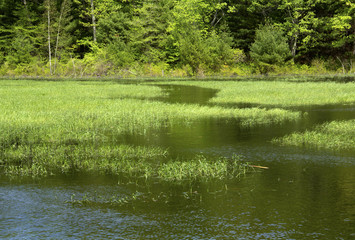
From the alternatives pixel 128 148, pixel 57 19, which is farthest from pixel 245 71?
pixel 128 148

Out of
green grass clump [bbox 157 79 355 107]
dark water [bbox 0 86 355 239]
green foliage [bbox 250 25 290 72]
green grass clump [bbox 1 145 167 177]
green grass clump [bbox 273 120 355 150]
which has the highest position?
green foliage [bbox 250 25 290 72]

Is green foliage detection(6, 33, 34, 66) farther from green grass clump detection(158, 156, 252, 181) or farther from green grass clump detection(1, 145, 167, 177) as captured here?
green grass clump detection(158, 156, 252, 181)

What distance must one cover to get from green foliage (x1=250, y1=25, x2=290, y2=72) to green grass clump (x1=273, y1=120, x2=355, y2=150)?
4304cm

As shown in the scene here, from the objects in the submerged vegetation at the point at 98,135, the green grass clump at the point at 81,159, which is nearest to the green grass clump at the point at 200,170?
the submerged vegetation at the point at 98,135

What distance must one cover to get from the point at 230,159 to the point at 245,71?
53.5 meters

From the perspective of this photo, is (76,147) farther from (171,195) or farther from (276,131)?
(276,131)

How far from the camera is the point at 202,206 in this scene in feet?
29.3

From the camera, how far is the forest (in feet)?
206

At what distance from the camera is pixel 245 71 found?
6562 cm

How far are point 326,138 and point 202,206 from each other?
27.2ft

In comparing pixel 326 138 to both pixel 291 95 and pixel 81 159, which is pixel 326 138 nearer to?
pixel 81 159

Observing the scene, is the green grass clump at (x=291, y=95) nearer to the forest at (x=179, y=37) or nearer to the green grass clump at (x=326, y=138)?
the green grass clump at (x=326, y=138)

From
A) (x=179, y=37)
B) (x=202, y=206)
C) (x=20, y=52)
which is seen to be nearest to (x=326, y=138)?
(x=202, y=206)

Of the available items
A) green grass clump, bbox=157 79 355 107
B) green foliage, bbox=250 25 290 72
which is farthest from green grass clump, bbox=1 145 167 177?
green foliage, bbox=250 25 290 72
